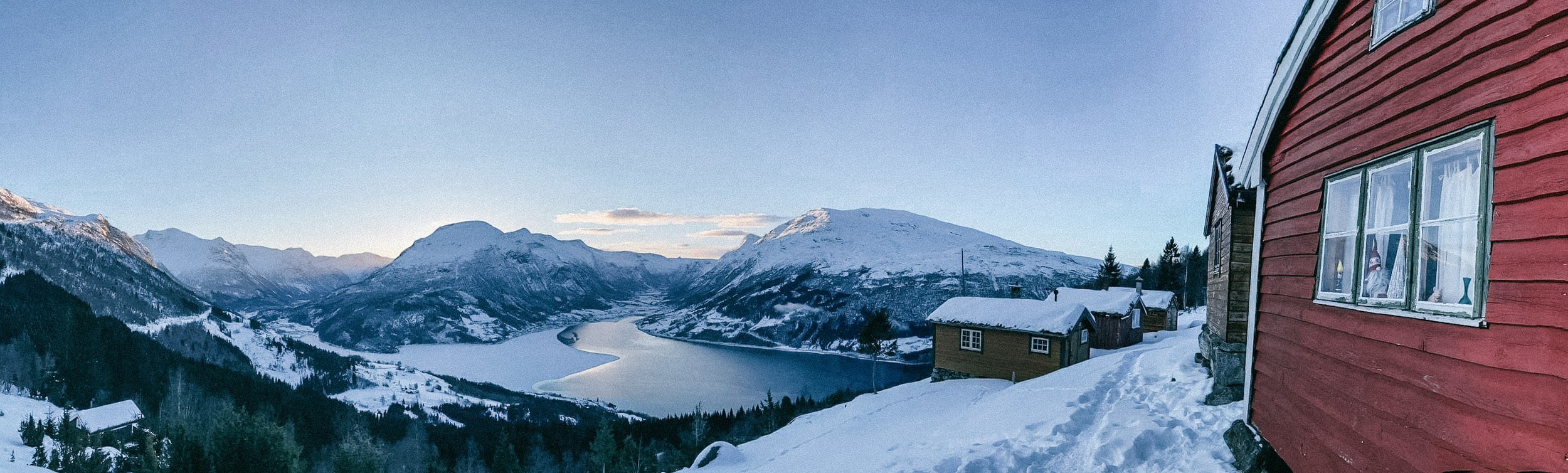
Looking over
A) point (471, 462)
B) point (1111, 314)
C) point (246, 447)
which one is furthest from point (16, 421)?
point (1111, 314)

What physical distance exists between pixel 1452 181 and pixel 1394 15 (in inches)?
76.4

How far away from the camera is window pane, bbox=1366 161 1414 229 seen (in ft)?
15.2

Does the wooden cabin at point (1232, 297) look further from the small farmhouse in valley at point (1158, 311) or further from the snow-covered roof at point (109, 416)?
the snow-covered roof at point (109, 416)

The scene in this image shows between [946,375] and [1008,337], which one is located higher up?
[1008,337]

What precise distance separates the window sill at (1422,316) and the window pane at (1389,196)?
690 mm

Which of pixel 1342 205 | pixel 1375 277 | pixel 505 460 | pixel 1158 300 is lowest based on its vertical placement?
pixel 505 460

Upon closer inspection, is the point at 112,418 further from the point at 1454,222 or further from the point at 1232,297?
the point at 1454,222

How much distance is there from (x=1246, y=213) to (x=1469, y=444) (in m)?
8.90

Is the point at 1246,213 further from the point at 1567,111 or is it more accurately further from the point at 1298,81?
the point at 1567,111

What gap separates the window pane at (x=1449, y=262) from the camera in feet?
12.8

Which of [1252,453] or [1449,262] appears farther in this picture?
[1252,453]

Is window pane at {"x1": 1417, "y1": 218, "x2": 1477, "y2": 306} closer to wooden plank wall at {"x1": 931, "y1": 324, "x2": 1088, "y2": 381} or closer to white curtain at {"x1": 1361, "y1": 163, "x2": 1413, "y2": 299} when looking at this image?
white curtain at {"x1": 1361, "y1": 163, "x2": 1413, "y2": 299}

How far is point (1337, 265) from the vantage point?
5484 millimetres

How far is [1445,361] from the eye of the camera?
4.02 m
